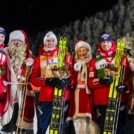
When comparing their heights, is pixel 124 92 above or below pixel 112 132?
above

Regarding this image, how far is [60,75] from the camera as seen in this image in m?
5.78

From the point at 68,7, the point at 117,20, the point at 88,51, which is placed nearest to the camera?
the point at 88,51

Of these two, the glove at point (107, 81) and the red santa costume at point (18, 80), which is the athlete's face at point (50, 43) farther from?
the glove at point (107, 81)

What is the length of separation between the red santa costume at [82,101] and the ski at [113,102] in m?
0.23

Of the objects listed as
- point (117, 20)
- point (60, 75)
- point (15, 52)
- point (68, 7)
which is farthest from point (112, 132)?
point (68, 7)

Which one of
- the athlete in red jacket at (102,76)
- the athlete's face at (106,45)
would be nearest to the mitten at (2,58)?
the athlete in red jacket at (102,76)

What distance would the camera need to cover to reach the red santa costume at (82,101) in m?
5.89

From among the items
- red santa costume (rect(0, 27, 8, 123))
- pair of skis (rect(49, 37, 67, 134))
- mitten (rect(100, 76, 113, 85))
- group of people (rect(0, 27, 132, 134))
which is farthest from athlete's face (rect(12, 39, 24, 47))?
mitten (rect(100, 76, 113, 85))

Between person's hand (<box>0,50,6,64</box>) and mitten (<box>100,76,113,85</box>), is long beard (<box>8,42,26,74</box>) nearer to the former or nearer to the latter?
person's hand (<box>0,50,6,64</box>)

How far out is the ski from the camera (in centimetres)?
567

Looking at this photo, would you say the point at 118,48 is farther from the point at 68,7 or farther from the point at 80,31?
the point at 68,7

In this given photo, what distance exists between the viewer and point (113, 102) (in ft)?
18.7

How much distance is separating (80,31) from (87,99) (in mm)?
4982

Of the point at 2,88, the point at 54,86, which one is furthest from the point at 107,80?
the point at 2,88
